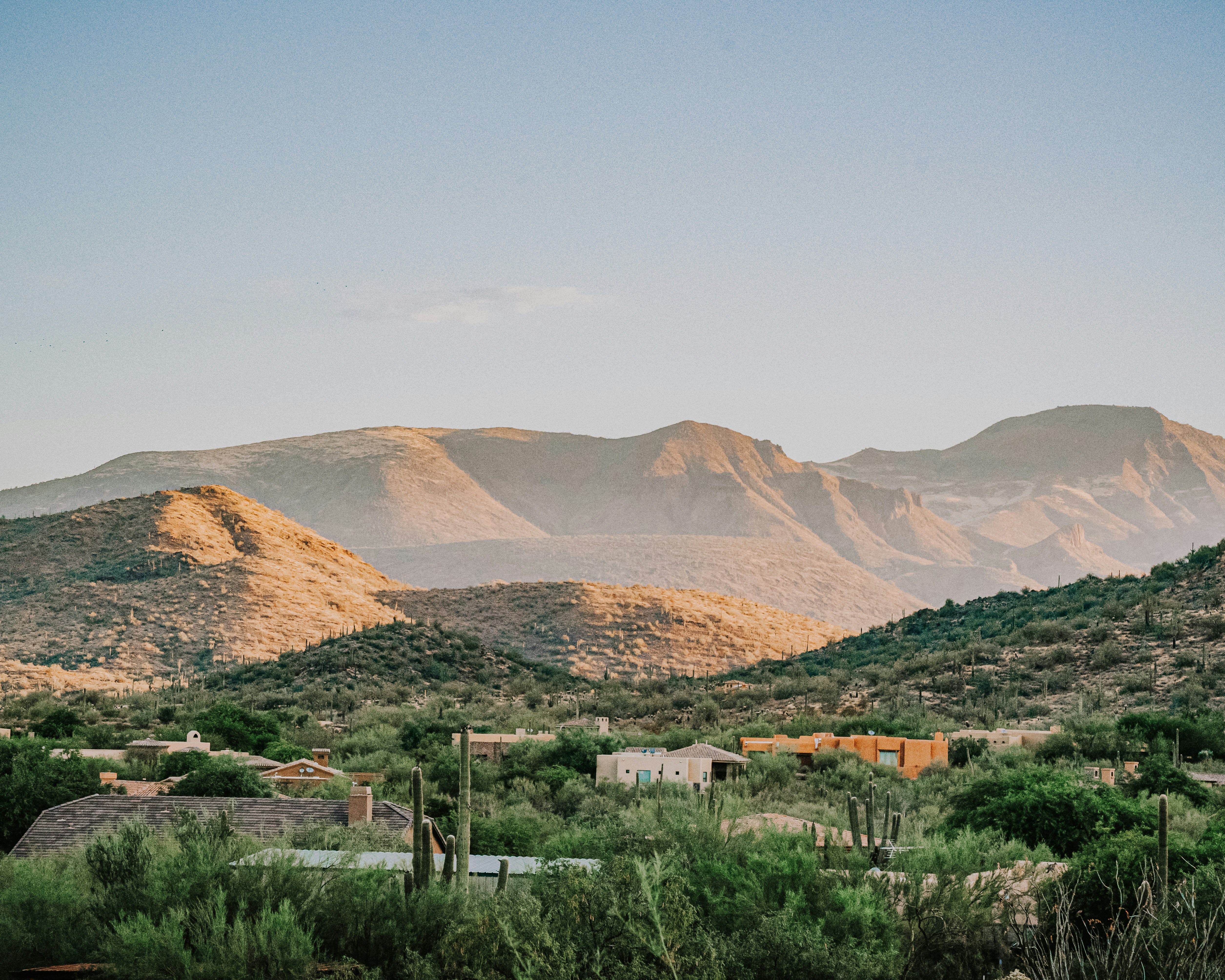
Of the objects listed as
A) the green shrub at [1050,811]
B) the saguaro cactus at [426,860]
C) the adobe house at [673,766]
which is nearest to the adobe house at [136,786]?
the adobe house at [673,766]

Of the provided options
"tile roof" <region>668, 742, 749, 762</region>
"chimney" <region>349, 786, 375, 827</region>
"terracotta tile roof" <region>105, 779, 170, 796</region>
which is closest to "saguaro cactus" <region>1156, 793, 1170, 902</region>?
"chimney" <region>349, 786, 375, 827</region>

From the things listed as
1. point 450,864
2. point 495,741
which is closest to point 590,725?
point 495,741

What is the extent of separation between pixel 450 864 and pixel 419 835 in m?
0.68

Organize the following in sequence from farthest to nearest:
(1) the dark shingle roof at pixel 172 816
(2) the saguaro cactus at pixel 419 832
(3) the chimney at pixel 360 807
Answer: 1. (3) the chimney at pixel 360 807
2. (1) the dark shingle roof at pixel 172 816
3. (2) the saguaro cactus at pixel 419 832

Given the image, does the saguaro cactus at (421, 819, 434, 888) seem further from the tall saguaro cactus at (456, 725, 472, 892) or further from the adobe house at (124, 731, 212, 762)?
the adobe house at (124, 731, 212, 762)

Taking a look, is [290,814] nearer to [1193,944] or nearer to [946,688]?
[1193,944]

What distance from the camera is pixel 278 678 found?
67562 millimetres

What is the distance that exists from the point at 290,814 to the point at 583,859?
812 centimetres

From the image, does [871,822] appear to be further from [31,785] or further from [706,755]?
[706,755]

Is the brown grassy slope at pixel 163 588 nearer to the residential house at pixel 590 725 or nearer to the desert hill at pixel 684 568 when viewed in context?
the residential house at pixel 590 725

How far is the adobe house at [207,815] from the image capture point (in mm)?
26109

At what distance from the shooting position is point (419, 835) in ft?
62.2

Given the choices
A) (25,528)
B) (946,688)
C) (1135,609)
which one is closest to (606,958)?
(946,688)

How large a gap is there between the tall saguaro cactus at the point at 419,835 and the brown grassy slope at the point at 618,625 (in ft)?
199
